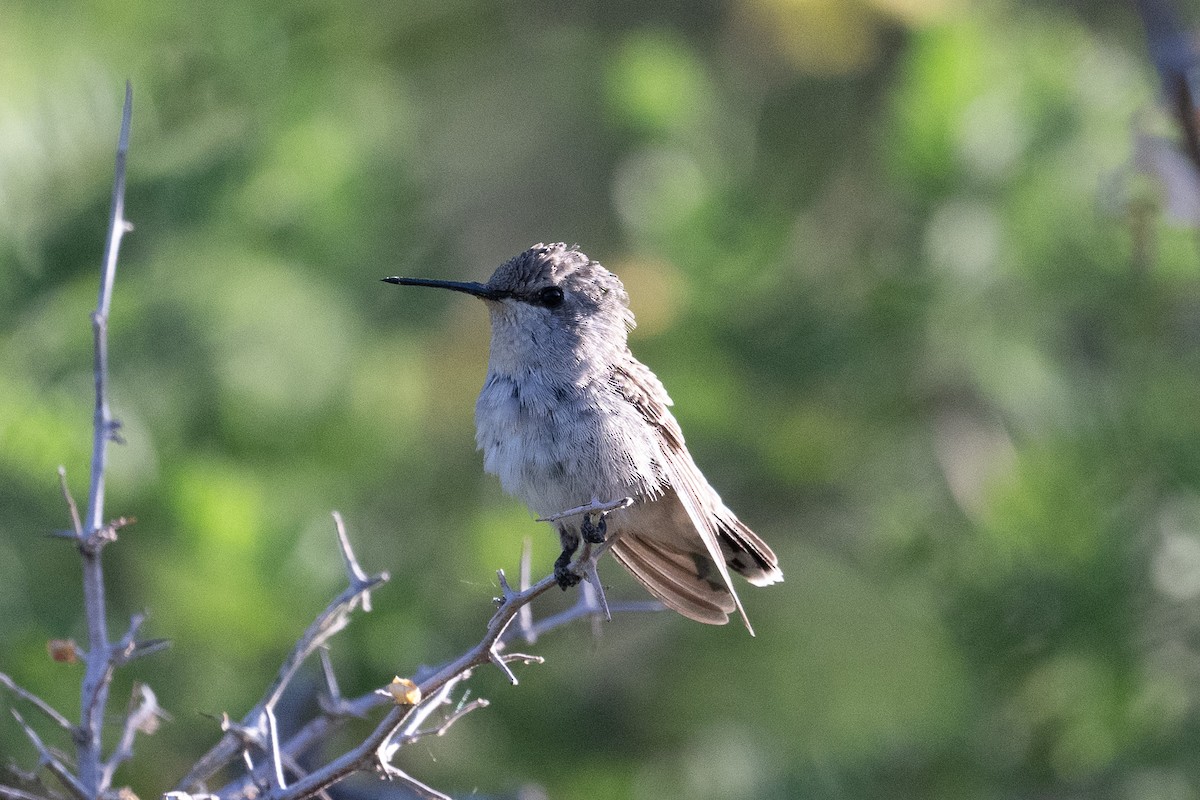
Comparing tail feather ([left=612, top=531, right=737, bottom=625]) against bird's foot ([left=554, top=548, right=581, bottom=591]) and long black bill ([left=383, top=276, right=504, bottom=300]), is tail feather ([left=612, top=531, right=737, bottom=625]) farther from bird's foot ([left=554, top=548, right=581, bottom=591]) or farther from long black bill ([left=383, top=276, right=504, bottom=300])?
long black bill ([left=383, top=276, right=504, bottom=300])

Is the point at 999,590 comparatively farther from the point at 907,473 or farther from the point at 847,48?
the point at 847,48

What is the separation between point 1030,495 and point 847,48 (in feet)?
7.68

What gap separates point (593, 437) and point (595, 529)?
0.21 meters

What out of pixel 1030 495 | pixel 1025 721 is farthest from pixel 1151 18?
pixel 1025 721

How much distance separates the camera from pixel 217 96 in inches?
161

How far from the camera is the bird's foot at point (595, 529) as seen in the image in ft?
7.63

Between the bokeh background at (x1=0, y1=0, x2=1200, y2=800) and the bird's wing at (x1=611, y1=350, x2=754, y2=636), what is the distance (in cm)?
119

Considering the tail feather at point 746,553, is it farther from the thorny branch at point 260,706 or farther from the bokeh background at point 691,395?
the bokeh background at point 691,395

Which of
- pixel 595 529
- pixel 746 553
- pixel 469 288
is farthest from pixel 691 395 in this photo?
pixel 595 529

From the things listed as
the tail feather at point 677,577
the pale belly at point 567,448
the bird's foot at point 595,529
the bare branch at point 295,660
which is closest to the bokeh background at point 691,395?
the tail feather at point 677,577

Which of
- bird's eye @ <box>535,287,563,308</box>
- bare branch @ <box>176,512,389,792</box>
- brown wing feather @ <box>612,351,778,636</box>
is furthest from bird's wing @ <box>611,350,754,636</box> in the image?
bare branch @ <box>176,512,389,792</box>

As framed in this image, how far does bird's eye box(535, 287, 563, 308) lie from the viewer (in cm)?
271

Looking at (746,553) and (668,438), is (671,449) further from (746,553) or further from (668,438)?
(746,553)

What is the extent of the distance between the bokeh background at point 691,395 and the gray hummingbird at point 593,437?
1038 mm
